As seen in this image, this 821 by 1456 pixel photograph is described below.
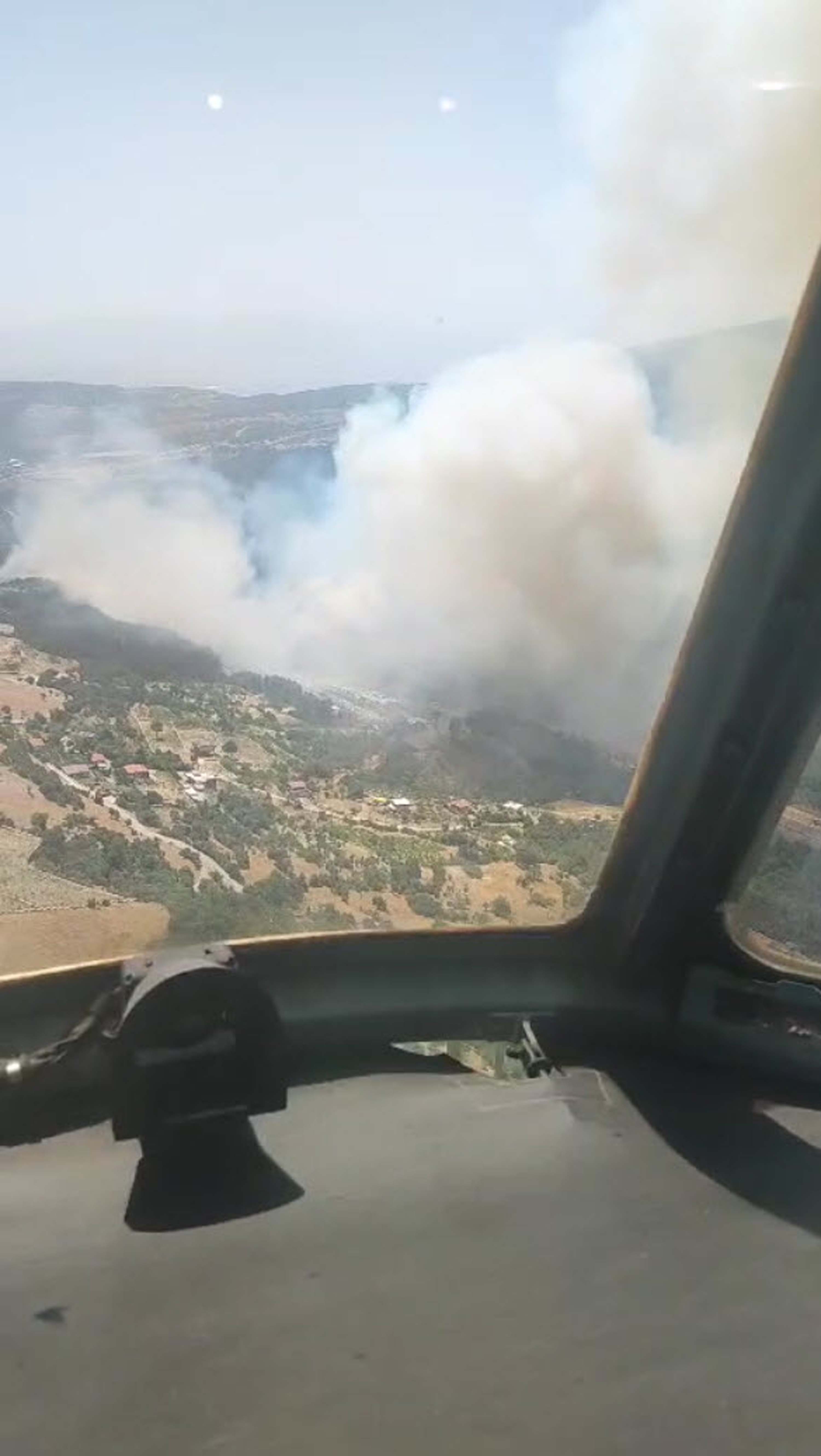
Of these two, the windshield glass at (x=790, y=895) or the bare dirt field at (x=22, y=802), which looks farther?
the windshield glass at (x=790, y=895)

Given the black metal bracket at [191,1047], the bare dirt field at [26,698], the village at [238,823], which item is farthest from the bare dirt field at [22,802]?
the black metal bracket at [191,1047]

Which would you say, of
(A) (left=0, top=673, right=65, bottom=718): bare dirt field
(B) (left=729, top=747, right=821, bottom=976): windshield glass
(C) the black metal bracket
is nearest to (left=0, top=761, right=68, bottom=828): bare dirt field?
(A) (left=0, top=673, right=65, bottom=718): bare dirt field

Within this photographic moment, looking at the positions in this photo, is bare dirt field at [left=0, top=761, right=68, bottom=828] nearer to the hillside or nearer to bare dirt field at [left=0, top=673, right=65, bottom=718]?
the hillside

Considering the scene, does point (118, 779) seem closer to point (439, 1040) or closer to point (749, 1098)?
point (439, 1040)

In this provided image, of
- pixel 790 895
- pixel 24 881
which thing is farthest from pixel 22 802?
pixel 790 895

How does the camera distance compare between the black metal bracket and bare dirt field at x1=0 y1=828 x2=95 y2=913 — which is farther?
bare dirt field at x1=0 y1=828 x2=95 y2=913

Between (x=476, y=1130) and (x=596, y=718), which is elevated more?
(x=596, y=718)

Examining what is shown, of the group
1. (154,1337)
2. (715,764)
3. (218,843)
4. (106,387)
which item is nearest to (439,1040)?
(218,843)

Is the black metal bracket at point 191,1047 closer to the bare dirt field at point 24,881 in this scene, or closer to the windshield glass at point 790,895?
the bare dirt field at point 24,881
